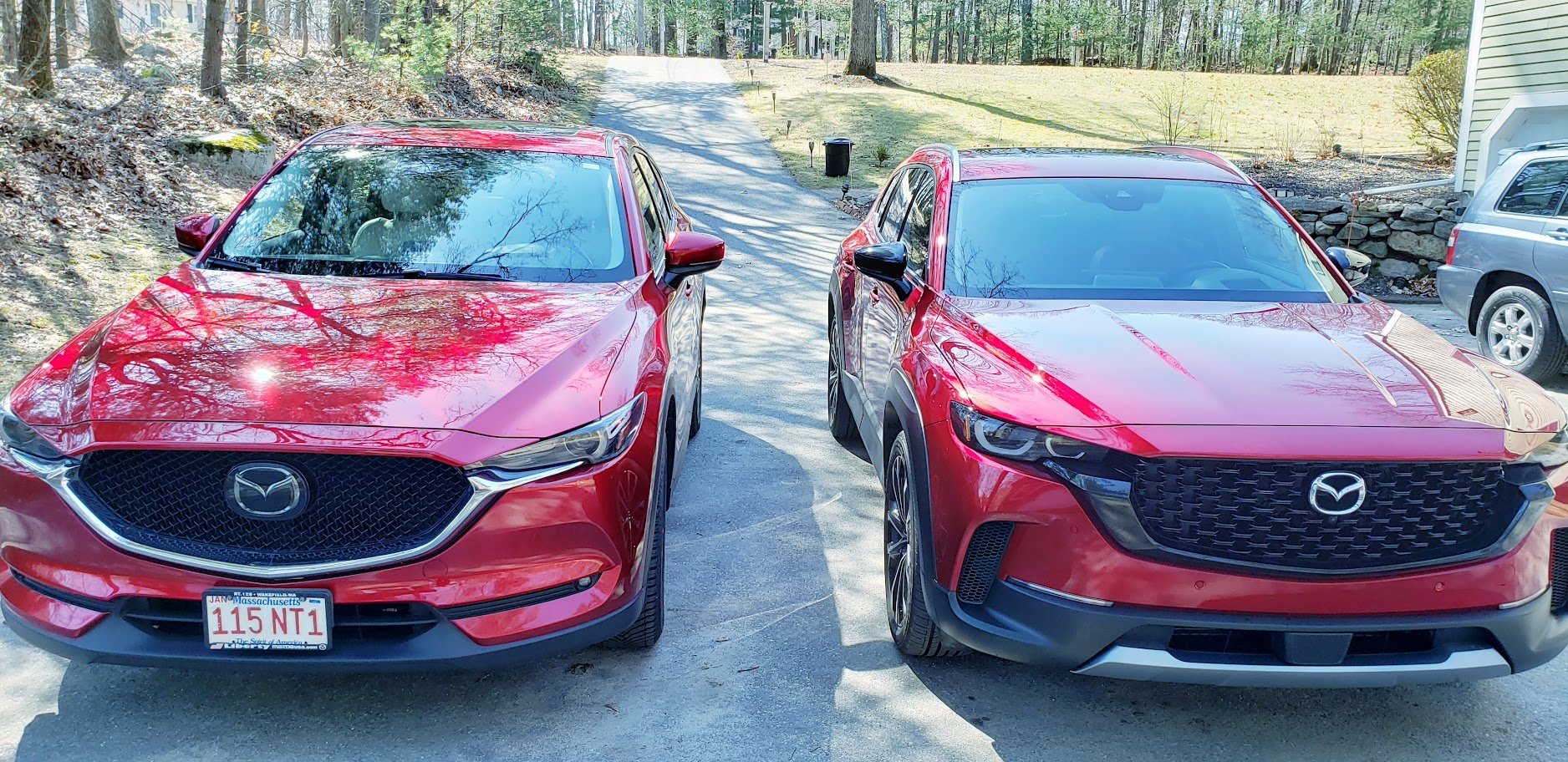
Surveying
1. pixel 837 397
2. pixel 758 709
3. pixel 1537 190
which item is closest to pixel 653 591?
pixel 758 709

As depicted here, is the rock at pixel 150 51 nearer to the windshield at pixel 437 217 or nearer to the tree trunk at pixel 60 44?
the tree trunk at pixel 60 44

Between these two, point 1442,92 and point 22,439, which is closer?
point 22,439

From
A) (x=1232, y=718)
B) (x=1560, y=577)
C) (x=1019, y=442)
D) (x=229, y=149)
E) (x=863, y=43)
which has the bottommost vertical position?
(x=1232, y=718)

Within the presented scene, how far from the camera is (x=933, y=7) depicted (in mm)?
57656

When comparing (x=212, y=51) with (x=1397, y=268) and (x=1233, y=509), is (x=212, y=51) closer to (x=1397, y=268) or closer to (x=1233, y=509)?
(x=1397, y=268)

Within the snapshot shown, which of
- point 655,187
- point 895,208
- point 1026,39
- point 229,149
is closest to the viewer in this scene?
point 895,208

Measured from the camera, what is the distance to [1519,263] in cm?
787

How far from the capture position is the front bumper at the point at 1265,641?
303cm

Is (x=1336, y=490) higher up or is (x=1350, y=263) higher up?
(x=1350, y=263)

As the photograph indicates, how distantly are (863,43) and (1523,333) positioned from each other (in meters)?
24.7

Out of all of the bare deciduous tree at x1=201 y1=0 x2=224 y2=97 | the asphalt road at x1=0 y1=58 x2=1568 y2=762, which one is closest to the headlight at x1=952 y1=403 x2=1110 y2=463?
the asphalt road at x1=0 y1=58 x2=1568 y2=762

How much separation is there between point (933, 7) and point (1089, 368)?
57481 mm

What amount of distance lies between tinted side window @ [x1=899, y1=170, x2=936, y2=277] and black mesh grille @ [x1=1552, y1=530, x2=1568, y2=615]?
229cm

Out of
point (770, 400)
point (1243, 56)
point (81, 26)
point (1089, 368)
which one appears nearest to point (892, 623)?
point (1089, 368)
